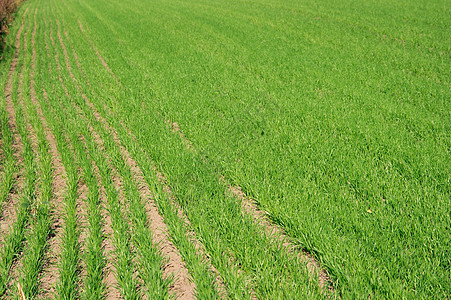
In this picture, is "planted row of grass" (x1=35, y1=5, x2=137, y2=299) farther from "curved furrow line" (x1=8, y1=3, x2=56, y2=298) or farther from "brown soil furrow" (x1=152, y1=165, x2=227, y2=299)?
"brown soil furrow" (x1=152, y1=165, x2=227, y2=299)

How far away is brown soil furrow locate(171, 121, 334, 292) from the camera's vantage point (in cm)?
283

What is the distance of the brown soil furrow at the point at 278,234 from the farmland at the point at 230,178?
0.07 ft

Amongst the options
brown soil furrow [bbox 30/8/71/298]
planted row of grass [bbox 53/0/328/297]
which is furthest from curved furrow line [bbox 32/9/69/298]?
planted row of grass [bbox 53/0/328/297]

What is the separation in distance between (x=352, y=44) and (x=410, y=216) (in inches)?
361

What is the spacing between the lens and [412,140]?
16.0 ft

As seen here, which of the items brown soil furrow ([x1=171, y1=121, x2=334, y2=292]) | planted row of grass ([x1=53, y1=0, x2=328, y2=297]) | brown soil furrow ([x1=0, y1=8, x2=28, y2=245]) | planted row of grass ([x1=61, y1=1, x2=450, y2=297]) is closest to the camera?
planted row of grass ([x1=53, y1=0, x2=328, y2=297])

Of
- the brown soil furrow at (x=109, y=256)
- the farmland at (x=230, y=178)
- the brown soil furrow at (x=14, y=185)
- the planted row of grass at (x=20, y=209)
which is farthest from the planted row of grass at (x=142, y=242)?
the brown soil furrow at (x=14, y=185)

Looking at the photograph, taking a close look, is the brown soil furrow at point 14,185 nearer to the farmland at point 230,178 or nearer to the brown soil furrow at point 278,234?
the farmland at point 230,178

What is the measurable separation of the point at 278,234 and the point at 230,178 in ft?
4.12

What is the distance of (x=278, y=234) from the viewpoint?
326 centimetres

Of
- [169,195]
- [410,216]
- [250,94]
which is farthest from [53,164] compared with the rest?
[410,216]

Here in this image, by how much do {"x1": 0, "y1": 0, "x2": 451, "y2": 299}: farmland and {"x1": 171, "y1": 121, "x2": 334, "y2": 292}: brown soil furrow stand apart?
2 centimetres

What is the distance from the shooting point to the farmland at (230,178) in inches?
112

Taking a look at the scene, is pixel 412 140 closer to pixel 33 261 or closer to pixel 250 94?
pixel 250 94
